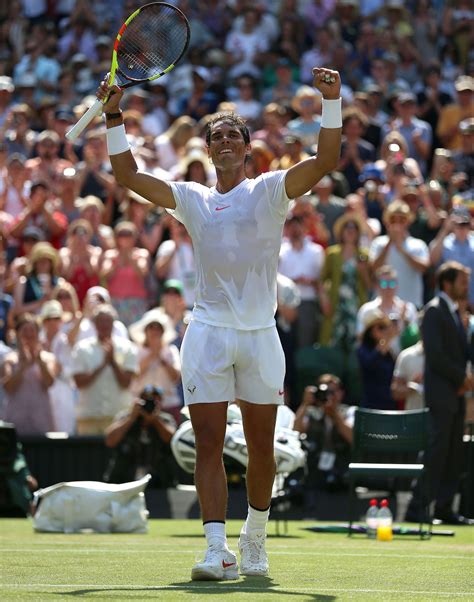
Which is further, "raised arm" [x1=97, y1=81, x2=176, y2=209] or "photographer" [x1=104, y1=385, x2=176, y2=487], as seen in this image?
"photographer" [x1=104, y1=385, x2=176, y2=487]

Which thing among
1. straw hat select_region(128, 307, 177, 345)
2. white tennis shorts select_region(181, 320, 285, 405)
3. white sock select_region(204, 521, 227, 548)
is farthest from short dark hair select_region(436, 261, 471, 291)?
white sock select_region(204, 521, 227, 548)

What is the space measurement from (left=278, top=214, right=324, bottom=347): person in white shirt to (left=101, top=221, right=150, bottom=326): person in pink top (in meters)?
1.49

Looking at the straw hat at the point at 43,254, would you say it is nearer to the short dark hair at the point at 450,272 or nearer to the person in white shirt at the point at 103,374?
the person in white shirt at the point at 103,374

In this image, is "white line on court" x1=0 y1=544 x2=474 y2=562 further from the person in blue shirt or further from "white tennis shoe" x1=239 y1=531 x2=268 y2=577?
the person in blue shirt

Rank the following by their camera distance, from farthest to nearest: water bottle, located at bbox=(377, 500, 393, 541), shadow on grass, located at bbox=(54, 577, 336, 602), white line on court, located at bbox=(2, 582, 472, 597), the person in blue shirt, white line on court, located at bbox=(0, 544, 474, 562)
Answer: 1. the person in blue shirt
2. water bottle, located at bbox=(377, 500, 393, 541)
3. white line on court, located at bbox=(0, 544, 474, 562)
4. white line on court, located at bbox=(2, 582, 472, 597)
5. shadow on grass, located at bbox=(54, 577, 336, 602)

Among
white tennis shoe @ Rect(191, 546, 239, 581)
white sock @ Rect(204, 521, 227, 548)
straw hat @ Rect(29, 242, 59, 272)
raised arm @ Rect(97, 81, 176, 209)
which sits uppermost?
straw hat @ Rect(29, 242, 59, 272)

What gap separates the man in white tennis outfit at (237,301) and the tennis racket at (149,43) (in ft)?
3.37

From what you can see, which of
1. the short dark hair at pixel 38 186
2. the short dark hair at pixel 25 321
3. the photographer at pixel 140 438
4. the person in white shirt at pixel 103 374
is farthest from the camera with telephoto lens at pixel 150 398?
the short dark hair at pixel 38 186

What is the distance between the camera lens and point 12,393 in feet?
49.3

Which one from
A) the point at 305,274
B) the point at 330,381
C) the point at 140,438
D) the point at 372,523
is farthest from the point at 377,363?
the point at 372,523

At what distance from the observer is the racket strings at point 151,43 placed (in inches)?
349

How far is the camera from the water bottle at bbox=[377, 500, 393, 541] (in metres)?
11.3

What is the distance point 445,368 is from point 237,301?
5301mm

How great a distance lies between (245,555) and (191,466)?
15.5 feet
